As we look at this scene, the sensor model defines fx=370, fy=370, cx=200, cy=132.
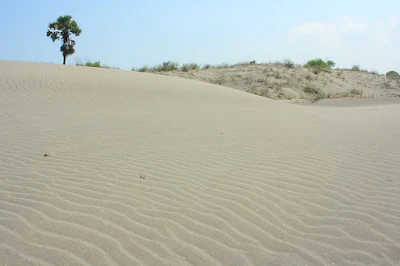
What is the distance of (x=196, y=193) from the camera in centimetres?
432

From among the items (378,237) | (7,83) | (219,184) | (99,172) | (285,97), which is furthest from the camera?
(285,97)

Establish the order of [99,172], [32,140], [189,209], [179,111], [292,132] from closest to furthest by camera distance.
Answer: [189,209] → [99,172] → [32,140] → [292,132] → [179,111]

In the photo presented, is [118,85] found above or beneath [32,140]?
above

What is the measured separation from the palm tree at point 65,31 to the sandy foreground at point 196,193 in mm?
26191

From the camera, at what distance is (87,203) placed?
3.93 metres

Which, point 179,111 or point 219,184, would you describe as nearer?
point 219,184

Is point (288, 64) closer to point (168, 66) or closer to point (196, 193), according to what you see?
point (168, 66)

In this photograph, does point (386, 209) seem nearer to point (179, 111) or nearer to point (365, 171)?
point (365, 171)

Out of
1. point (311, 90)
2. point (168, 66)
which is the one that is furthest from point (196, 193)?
point (168, 66)

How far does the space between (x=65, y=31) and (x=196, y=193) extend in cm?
3234

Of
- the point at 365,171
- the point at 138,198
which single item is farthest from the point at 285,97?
the point at 138,198

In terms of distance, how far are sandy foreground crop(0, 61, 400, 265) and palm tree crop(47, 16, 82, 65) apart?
2619 cm

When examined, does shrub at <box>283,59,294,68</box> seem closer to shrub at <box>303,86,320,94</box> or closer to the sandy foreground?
shrub at <box>303,86,320,94</box>

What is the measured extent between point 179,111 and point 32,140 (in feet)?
17.1
